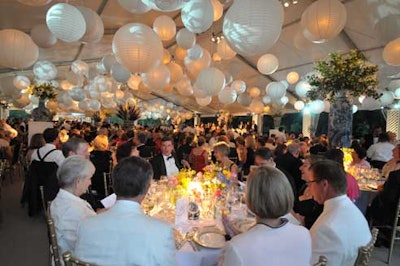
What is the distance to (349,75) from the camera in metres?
4.87

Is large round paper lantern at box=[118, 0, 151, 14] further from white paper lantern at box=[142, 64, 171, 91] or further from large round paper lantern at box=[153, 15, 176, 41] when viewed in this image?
white paper lantern at box=[142, 64, 171, 91]

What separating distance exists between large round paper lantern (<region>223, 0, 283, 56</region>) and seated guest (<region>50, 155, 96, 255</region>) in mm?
1821

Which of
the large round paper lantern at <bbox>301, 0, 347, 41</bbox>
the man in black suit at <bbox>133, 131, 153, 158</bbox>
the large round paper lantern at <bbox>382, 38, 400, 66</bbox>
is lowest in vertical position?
the man in black suit at <bbox>133, 131, 153, 158</bbox>

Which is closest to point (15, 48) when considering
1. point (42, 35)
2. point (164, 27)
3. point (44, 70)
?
point (42, 35)

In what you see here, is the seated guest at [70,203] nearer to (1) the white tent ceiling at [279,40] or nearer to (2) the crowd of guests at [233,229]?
(2) the crowd of guests at [233,229]

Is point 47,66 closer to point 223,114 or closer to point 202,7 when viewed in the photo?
point 202,7

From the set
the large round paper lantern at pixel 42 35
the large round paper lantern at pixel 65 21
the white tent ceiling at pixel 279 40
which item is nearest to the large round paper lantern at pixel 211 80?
the white tent ceiling at pixel 279 40

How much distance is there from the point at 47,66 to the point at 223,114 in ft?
44.5

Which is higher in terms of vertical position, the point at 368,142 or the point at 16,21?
the point at 16,21

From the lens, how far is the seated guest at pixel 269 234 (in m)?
1.37

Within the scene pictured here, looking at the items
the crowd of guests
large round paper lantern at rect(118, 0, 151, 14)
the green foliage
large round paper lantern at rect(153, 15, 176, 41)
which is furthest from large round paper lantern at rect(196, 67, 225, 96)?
the crowd of guests

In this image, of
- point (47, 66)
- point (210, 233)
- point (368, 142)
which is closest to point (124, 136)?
point (47, 66)

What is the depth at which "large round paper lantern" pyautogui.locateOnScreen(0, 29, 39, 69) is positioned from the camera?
3959 millimetres

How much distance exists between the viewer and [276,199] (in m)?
1.48
